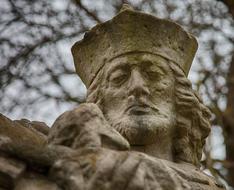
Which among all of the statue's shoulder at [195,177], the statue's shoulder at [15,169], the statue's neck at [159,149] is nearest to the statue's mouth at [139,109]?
the statue's neck at [159,149]

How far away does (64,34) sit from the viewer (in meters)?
6.20

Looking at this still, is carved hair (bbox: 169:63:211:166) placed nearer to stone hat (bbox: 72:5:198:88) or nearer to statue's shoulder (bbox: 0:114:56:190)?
stone hat (bbox: 72:5:198:88)

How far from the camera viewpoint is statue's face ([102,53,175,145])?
10.1 feet

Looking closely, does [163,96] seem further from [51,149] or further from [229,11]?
[229,11]

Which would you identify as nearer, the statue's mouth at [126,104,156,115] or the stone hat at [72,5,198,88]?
the statue's mouth at [126,104,156,115]

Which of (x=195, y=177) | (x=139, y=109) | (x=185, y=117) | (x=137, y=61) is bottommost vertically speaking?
(x=195, y=177)

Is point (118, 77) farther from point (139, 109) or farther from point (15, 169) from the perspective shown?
point (15, 169)

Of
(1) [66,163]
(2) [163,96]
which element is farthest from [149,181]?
(2) [163,96]

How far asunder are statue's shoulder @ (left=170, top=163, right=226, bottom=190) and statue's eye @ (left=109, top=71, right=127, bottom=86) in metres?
0.47

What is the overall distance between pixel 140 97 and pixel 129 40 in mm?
391

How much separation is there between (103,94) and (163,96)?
0.91 feet

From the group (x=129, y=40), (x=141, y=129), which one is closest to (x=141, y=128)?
(x=141, y=129)

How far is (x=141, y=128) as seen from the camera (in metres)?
3.05

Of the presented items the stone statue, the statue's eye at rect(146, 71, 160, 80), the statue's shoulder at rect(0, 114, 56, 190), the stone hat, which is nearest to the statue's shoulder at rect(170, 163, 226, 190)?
the stone statue
